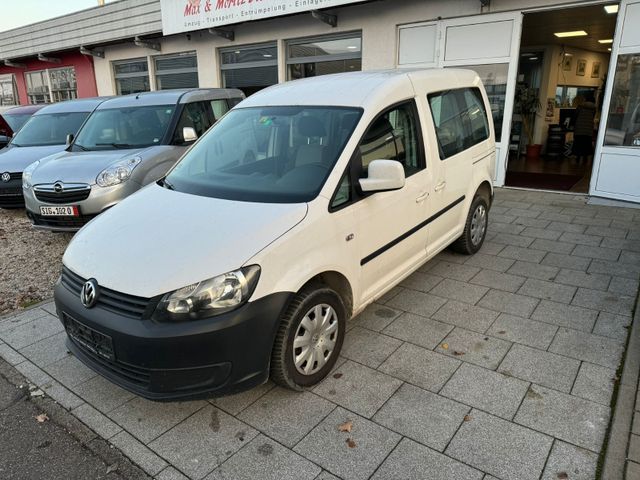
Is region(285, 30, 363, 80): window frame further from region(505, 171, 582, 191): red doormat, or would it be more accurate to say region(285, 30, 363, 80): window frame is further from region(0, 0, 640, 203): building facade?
region(505, 171, 582, 191): red doormat

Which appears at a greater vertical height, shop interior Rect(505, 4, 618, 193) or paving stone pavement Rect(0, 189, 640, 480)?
shop interior Rect(505, 4, 618, 193)

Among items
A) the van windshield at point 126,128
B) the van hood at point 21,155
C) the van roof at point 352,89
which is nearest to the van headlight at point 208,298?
the van roof at point 352,89

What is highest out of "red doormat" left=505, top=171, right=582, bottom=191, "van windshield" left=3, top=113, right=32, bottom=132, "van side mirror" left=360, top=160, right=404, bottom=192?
"van windshield" left=3, top=113, right=32, bottom=132

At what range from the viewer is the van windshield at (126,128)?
21.0 ft

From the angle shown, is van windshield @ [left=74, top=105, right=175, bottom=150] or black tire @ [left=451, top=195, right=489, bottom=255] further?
van windshield @ [left=74, top=105, right=175, bottom=150]

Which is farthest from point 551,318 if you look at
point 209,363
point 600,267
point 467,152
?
point 209,363

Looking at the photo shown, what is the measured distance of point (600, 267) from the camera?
488 centimetres

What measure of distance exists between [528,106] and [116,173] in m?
10.9

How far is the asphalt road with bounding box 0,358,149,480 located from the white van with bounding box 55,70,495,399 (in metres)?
0.40

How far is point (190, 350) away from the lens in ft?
7.91

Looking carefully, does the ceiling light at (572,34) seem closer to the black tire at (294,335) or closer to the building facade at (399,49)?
the building facade at (399,49)

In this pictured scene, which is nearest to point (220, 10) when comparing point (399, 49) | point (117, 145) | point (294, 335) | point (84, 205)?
point (399, 49)

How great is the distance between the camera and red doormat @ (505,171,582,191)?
880cm

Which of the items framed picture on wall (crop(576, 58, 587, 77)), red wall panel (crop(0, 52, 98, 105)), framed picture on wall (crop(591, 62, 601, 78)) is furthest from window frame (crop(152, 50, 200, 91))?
framed picture on wall (crop(591, 62, 601, 78))
